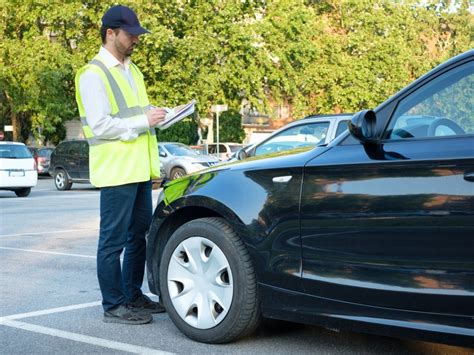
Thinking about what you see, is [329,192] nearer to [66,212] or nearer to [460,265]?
[460,265]

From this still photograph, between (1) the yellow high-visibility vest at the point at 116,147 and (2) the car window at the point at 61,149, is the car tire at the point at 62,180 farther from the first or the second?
(1) the yellow high-visibility vest at the point at 116,147

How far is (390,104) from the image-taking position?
184 inches

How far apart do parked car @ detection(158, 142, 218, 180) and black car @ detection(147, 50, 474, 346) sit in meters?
22.9

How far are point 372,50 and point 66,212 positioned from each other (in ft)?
113

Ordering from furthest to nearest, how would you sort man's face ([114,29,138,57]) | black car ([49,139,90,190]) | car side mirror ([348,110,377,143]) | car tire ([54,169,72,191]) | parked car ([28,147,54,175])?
parked car ([28,147,54,175]) < car tire ([54,169,72,191]) < black car ([49,139,90,190]) < man's face ([114,29,138,57]) < car side mirror ([348,110,377,143])

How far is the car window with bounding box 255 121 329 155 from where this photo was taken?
13.6 meters

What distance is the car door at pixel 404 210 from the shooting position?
13.6 ft

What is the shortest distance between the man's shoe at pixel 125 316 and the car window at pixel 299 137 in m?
7.91

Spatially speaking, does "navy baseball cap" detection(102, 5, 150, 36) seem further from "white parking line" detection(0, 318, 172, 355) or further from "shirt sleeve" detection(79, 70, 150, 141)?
"white parking line" detection(0, 318, 172, 355)

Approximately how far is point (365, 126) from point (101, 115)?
182cm

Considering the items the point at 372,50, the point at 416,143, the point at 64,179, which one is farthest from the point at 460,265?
the point at 372,50

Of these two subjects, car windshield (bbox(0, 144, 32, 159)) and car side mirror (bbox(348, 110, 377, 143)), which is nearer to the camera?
car side mirror (bbox(348, 110, 377, 143))

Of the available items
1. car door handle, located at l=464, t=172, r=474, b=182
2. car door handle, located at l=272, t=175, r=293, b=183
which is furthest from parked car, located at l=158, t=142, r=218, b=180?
car door handle, located at l=464, t=172, r=474, b=182

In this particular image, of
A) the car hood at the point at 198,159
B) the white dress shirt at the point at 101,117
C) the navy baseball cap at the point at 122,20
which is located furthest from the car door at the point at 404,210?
the car hood at the point at 198,159
